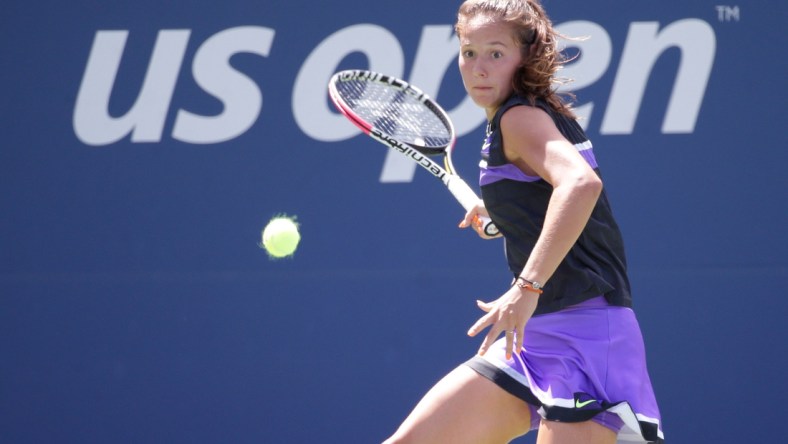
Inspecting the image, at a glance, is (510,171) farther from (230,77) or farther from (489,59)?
(230,77)

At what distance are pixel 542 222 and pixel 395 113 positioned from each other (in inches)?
45.1

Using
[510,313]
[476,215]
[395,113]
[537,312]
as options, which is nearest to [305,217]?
[395,113]

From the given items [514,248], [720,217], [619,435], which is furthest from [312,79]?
[619,435]

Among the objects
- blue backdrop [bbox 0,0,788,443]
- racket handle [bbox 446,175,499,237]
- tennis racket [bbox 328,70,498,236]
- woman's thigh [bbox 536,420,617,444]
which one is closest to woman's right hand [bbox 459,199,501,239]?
racket handle [bbox 446,175,499,237]

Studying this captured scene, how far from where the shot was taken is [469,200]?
3184 mm

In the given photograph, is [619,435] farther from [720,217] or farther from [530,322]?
[720,217]

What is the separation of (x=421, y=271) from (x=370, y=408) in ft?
1.95

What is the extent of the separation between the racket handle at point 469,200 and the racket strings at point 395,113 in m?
0.23

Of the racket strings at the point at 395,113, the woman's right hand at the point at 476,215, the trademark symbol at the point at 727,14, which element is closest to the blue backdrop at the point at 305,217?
the trademark symbol at the point at 727,14

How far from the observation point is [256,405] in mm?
4668

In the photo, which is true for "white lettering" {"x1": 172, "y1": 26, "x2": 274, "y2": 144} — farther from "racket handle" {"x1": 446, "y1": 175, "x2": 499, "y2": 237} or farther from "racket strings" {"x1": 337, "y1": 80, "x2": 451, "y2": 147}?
"racket handle" {"x1": 446, "y1": 175, "x2": 499, "y2": 237}

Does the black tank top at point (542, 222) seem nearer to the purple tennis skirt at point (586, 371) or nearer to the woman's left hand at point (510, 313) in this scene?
the purple tennis skirt at point (586, 371)

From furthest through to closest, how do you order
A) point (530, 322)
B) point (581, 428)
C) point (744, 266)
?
point (744, 266) → point (530, 322) → point (581, 428)

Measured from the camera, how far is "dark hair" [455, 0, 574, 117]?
8.63 feet
